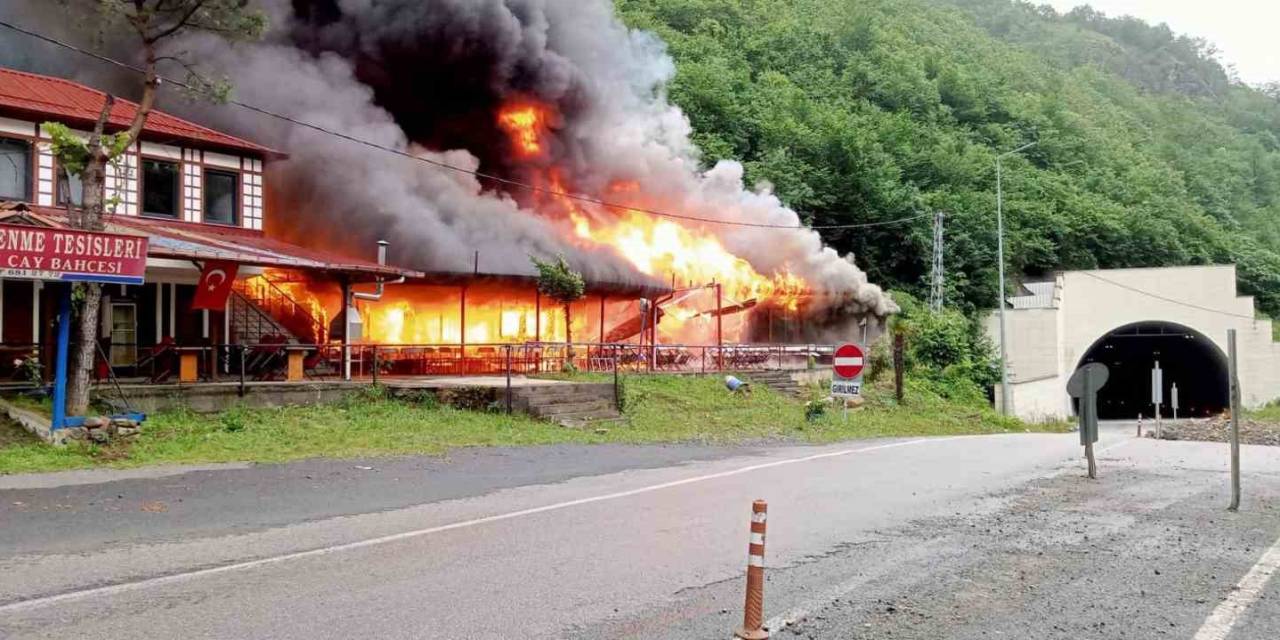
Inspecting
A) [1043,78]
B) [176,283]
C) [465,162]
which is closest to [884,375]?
[465,162]

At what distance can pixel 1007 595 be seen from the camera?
6.63m

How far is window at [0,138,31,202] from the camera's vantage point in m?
21.2

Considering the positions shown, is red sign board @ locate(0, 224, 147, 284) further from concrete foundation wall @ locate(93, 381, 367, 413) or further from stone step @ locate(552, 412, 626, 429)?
stone step @ locate(552, 412, 626, 429)

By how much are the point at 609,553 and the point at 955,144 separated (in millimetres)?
59771

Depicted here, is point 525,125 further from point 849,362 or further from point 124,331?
point 849,362

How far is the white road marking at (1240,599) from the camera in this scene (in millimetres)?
5855

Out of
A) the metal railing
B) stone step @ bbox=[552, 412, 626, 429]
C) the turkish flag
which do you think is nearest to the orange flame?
the metal railing

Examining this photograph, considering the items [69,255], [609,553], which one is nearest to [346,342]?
[69,255]

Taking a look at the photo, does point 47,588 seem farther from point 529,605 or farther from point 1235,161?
point 1235,161

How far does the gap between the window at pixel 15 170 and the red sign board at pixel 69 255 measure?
31.0 ft

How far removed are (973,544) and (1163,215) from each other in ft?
207

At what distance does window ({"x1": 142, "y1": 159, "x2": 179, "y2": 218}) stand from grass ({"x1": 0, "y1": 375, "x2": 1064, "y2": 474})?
845 centimetres

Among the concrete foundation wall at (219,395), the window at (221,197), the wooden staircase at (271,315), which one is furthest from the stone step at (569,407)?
the window at (221,197)

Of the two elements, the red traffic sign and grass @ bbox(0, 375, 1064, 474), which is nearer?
grass @ bbox(0, 375, 1064, 474)
